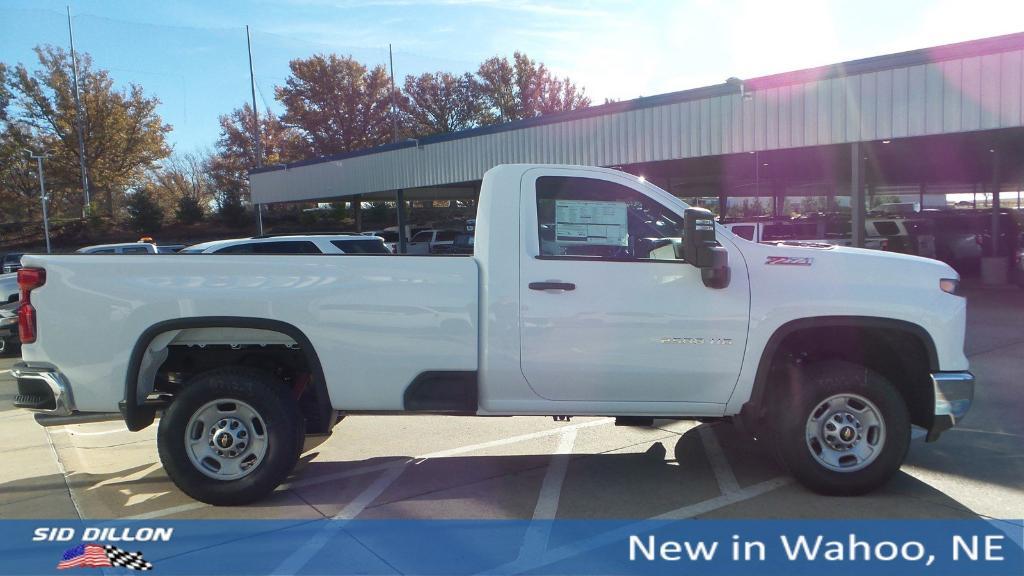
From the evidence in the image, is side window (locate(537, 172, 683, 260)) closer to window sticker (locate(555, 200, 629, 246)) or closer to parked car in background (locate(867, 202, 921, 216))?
window sticker (locate(555, 200, 629, 246))

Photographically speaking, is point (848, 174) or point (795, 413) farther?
point (848, 174)

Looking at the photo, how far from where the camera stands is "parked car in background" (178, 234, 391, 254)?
985 cm

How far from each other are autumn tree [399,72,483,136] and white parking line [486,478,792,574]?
51.4 meters

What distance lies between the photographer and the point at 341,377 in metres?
4.44

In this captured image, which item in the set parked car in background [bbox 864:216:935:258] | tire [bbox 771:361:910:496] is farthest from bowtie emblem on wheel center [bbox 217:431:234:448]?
parked car in background [bbox 864:216:935:258]

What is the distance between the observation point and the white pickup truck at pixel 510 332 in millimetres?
4348

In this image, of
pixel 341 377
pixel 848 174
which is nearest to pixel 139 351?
pixel 341 377

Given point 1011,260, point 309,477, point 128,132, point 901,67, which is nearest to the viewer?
point 309,477

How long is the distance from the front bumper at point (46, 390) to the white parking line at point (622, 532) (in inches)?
113

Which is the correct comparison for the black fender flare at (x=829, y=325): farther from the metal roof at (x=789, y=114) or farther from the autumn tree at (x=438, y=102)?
the autumn tree at (x=438, y=102)

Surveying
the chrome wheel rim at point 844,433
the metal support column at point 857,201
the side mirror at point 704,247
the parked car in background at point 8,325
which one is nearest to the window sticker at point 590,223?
the side mirror at point 704,247

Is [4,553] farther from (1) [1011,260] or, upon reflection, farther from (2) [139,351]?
(1) [1011,260]

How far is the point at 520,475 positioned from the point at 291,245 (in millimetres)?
6627

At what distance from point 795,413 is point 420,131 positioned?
5264 cm
